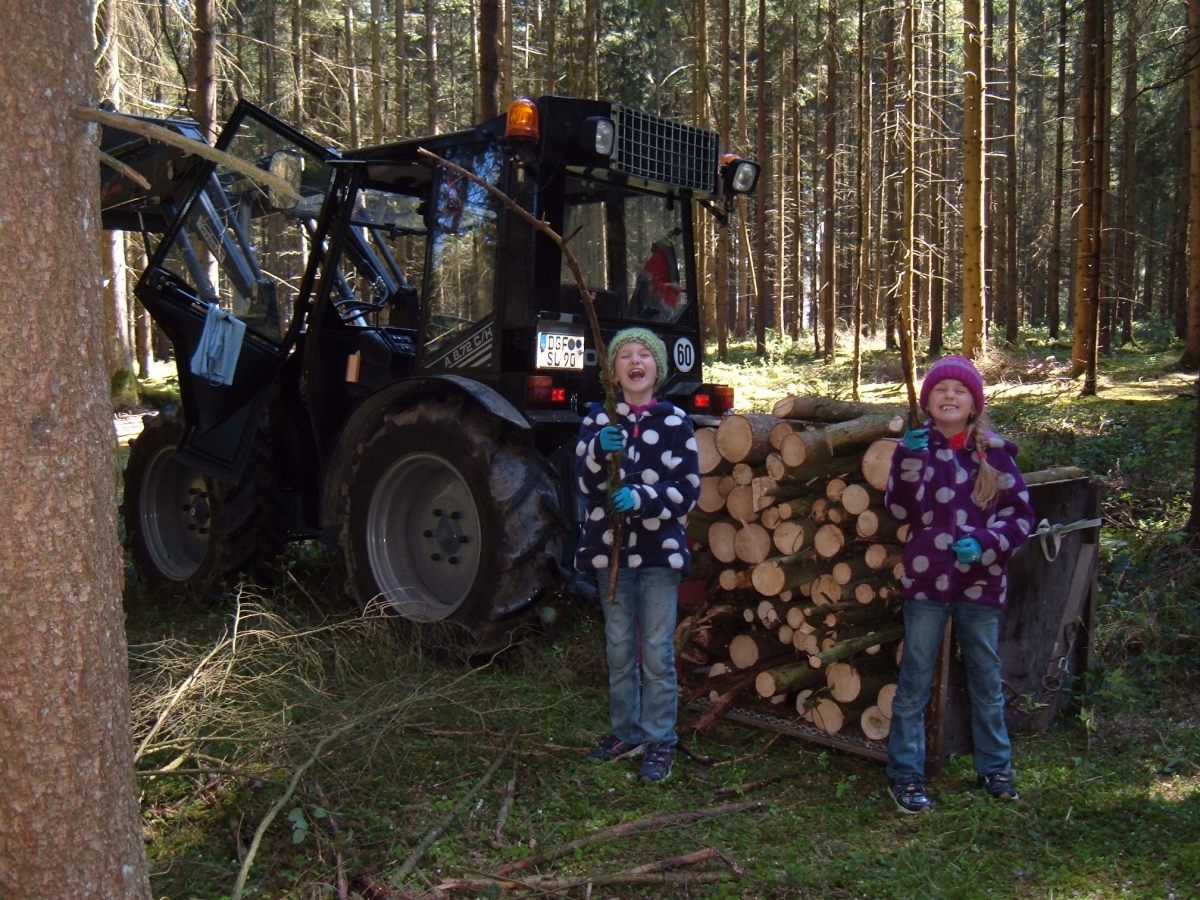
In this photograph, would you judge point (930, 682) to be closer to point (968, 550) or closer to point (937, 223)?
point (968, 550)

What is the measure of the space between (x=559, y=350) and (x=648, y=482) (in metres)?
1.41

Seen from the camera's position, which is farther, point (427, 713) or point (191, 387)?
point (191, 387)

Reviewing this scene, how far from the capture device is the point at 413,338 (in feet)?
22.0

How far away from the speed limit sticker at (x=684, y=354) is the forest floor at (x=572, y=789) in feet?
5.13

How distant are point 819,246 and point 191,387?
1397 inches

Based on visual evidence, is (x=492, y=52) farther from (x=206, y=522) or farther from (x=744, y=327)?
(x=744, y=327)

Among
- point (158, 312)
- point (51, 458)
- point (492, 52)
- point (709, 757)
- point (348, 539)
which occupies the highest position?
point (492, 52)

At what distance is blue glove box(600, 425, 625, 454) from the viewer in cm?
396

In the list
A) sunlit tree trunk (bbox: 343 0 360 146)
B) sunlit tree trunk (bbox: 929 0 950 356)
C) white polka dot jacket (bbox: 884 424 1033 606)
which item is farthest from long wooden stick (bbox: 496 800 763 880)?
sunlit tree trunk (bbox: 343 0 360 146)

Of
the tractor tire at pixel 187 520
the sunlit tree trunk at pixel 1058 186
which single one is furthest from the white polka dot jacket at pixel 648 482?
the sunlit tree trunk at pixel 1058 186

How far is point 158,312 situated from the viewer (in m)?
6.06

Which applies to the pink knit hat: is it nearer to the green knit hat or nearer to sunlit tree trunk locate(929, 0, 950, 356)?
the green knit hat

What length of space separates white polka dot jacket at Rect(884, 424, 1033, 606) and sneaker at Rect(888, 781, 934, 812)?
0.72 meters

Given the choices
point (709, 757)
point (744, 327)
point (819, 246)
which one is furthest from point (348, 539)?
point (819, 246)
